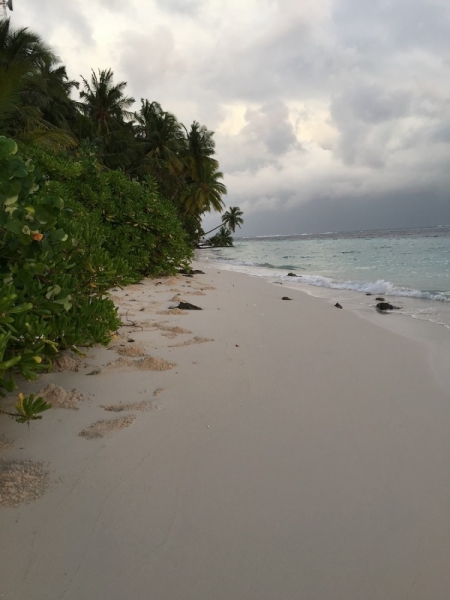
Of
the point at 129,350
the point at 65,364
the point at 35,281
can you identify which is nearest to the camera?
the point at 35,281

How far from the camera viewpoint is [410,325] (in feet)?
19.0

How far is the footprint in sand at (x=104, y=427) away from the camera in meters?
2.23

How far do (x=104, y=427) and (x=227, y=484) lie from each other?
31.6 inches

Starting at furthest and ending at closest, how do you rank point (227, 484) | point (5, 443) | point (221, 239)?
point (221, 239)
point (5, 443)
point (227, 484)

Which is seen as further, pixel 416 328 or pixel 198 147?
pixel 198 147

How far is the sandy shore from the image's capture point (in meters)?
1.45

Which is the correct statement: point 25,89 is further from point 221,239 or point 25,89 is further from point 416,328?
point 221,239

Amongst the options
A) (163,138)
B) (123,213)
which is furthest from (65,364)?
(163,138)

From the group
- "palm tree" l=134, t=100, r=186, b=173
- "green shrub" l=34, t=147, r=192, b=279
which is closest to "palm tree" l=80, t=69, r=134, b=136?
"palm tree" l=134, t=100, r=186, b=173

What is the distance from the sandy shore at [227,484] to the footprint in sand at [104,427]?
0.03 feet

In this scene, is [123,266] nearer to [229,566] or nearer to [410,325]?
[229,566]

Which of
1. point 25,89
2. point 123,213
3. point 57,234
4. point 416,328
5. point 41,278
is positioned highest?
point 25,89

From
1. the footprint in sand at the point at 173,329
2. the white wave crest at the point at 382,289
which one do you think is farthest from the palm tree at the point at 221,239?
the footprint in sand at the point at 173,329

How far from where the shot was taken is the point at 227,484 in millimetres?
1910
